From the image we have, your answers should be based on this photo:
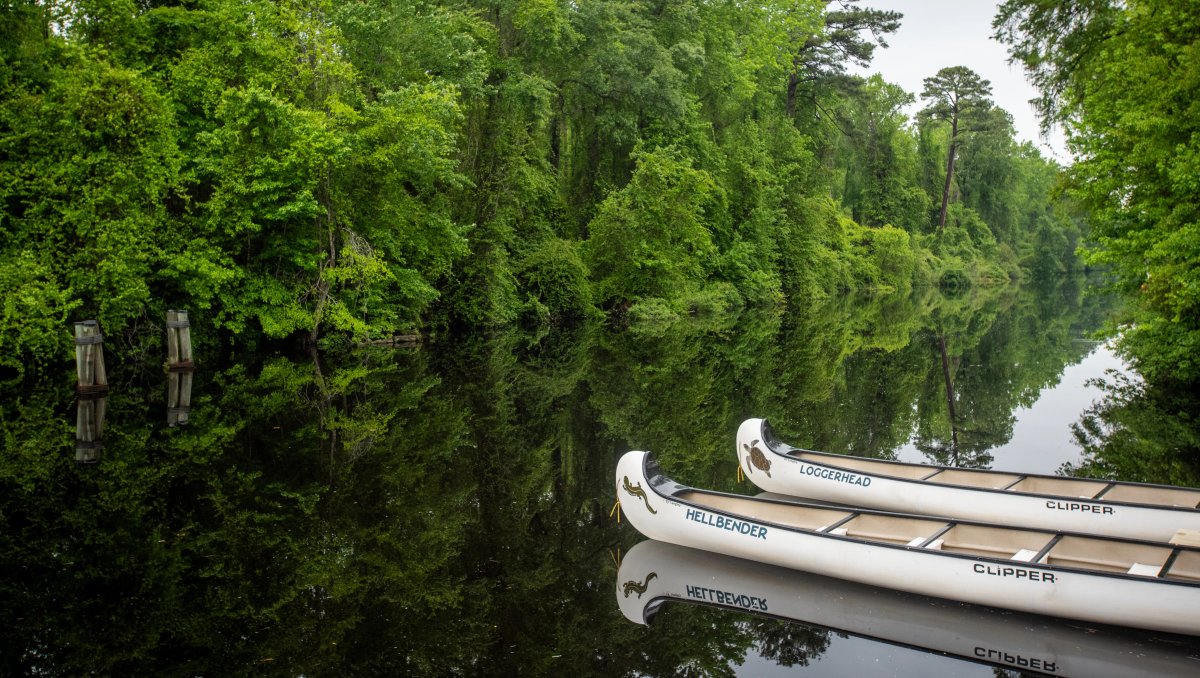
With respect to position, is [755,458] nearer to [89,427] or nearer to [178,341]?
[89,427]

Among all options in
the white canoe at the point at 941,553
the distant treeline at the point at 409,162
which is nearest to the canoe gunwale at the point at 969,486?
the white canoe at the point at 941,553

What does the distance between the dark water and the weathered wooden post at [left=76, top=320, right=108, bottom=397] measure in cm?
47

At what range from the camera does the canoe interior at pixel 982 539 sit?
8.27 m

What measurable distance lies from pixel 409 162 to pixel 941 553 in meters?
20.4

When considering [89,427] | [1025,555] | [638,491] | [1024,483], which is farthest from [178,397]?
[1025,555]

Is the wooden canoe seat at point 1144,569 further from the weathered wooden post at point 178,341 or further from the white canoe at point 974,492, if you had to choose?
the weathered wooden post at point 178,341

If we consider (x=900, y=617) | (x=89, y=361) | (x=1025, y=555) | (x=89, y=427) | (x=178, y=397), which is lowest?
(x=89, y=427)

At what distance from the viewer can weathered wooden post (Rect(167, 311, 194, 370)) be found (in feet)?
67.3

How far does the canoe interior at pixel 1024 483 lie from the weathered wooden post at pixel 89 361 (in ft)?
44.5

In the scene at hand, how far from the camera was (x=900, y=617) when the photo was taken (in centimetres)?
855

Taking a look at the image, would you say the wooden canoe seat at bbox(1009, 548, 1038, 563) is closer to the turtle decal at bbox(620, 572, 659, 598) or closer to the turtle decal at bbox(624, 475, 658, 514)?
the turtle decal at bbox(620, 572, 659, 598)

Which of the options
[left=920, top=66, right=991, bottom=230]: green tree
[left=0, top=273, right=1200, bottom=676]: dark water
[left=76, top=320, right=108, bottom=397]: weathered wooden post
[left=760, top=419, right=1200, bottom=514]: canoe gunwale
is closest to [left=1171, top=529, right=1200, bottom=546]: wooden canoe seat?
[left=760, top=419, right=1200, bottom=514]: canoe gunwale

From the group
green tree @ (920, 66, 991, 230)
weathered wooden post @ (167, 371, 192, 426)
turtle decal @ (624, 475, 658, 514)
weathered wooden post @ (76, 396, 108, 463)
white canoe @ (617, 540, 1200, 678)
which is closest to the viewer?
white canoe @ (617, 540, 1200, 678)

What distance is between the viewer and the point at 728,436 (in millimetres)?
16438
